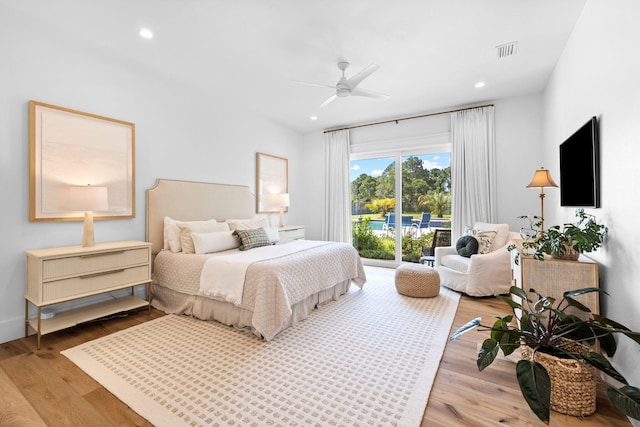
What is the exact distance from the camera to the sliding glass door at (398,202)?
505 centimetres

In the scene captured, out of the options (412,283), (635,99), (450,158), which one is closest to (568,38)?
(635,99)

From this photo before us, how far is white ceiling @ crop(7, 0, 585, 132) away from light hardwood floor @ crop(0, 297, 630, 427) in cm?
285

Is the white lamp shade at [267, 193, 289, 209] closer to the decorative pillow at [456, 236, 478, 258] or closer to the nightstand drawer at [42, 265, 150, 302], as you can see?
the nightstand drawer at [42, 265, 150, 302]

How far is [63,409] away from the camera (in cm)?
166

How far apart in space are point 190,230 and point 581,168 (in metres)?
3.98

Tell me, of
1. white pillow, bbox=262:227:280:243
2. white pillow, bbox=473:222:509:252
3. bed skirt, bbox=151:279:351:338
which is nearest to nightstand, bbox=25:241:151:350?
bed skirt, bbox=151:279:351:338

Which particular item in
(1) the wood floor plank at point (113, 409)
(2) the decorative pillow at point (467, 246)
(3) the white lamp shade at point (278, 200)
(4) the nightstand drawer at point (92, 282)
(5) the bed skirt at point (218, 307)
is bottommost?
(1) the wood floor plank at point (113, 409)

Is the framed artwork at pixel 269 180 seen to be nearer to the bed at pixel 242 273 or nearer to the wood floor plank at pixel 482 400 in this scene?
the bed at pixel 242 273

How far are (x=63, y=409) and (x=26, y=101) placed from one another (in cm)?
263

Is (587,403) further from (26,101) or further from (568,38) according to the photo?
(26,101)

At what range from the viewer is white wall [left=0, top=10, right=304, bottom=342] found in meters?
2.50

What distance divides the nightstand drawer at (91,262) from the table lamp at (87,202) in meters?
0.20

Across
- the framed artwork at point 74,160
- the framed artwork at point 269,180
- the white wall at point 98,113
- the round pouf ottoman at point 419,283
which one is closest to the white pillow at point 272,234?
the framed artwork at point 269,180

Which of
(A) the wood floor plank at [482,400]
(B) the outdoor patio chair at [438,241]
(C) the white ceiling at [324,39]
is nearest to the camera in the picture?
(A) the wood floor plank at [482,400]
